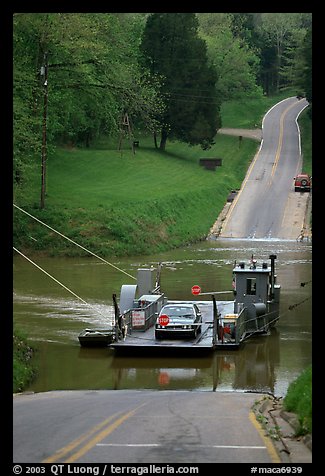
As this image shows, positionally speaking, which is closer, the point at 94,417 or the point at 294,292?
the point at 94,417

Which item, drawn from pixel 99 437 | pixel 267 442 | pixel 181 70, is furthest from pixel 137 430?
pixel 181 70

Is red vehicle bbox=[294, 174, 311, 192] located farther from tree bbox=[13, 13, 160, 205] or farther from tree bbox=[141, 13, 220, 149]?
tree bbox=[13, 13, 160, 205]

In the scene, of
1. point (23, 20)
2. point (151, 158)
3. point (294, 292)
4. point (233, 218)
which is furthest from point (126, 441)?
point (151, 158)

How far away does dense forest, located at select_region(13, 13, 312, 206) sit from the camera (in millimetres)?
62406

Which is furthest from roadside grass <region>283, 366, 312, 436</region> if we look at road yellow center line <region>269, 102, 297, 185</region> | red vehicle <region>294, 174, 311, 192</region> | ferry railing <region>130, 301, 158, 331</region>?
road yellow center line <region>269, 102, 297, 185</region>

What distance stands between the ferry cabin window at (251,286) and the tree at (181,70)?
49.0 metres

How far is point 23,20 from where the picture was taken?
58688 millimetres

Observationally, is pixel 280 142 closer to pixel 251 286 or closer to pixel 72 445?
pixel 251 286

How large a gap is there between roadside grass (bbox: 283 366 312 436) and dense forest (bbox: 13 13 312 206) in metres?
37.5

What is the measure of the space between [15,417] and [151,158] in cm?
6693

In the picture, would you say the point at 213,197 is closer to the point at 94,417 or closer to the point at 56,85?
the point at 56,85

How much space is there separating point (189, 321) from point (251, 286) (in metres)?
4.39

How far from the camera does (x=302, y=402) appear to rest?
18.9 metres

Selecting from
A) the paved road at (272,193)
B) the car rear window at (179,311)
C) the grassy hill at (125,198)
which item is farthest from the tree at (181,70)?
the car rear window at (179,311)
